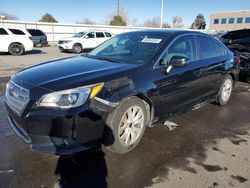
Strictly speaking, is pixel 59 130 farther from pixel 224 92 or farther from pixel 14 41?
pixel 14 41

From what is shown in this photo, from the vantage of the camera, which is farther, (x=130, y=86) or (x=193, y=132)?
A: (x=193, y=132)

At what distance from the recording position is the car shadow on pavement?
2.66 metres

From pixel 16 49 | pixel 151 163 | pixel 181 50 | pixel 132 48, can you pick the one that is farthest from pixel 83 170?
pixel 16 49

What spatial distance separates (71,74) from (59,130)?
2.50 feet

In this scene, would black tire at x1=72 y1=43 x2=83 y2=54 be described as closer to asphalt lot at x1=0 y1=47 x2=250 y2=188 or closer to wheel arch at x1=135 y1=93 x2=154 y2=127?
asphalt lot at x1=0 y1=47 x2=250 y2=188

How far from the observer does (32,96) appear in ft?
8.75

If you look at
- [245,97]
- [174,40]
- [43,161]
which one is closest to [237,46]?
[245,97]

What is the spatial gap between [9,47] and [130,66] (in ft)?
45.3

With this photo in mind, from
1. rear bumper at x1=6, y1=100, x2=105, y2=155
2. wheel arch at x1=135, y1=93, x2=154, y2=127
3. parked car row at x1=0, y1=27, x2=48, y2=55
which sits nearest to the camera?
rear bumper at x1=6, y1=100, x2=105, y2=155

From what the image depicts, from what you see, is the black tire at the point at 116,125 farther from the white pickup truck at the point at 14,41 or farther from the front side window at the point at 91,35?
the front side window at the point at 91,35

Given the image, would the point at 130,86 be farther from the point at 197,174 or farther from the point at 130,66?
the point at 197,174

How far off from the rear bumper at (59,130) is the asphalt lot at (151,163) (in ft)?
1.20

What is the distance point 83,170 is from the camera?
2891mm

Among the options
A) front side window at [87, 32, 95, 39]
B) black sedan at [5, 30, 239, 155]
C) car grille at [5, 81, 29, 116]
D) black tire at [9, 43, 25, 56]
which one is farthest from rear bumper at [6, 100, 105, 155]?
front side window at [87, 32, 95, 39]
